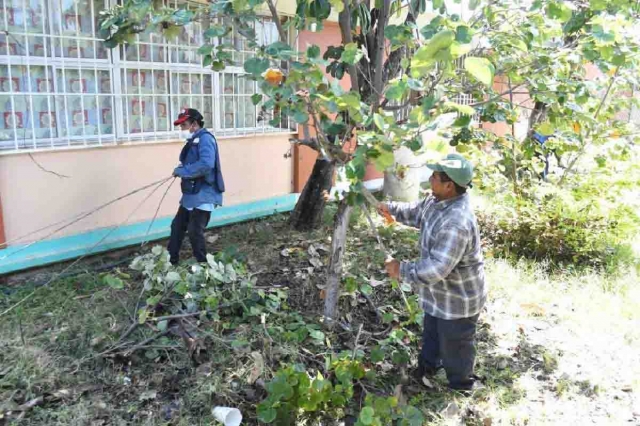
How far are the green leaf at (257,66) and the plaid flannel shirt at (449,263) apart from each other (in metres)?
1.29

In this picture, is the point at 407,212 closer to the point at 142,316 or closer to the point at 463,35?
the point at 463,35

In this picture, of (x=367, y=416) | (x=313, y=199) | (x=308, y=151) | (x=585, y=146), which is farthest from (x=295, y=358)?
(x=308, y=151)

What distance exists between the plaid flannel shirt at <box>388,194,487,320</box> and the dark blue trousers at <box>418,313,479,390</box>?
0.26 feet

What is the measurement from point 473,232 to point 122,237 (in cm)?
362

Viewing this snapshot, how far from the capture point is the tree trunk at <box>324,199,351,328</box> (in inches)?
149

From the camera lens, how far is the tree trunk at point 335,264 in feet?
12.4

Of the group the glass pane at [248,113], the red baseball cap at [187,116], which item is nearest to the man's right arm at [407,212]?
the red baseball cap at [187,116]

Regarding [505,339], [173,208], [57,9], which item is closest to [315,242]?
[173,208]

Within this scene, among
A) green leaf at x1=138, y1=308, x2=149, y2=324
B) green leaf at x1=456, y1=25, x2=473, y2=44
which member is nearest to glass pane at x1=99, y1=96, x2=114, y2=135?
green leaf at x1=138, y1=308, x2=149, y2=324

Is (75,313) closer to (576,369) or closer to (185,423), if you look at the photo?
(185,423)

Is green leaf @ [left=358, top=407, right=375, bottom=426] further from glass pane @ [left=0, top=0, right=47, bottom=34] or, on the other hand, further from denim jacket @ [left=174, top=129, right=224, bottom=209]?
glass pane @ [left=0, top=0, right=47, bottom=34]

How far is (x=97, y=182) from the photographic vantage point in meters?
5.23

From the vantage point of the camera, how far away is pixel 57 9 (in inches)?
189

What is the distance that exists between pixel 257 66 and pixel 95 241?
10.7 ft
